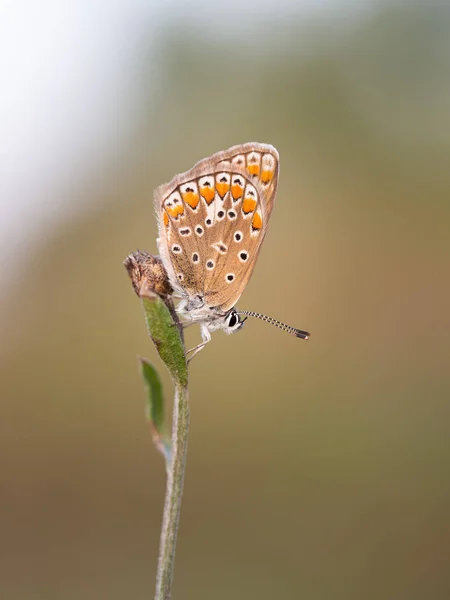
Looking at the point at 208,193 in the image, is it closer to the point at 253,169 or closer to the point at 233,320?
the point at 253,169

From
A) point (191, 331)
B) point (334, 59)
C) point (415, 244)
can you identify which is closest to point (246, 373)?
point (191, 331)

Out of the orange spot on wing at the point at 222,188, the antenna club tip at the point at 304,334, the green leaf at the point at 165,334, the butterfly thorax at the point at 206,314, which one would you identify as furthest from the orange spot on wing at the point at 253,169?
the green leaf at the point at 165,334

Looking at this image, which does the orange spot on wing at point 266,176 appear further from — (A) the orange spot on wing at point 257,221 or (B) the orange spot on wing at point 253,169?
(A) the orange spot on wing at point 257,221

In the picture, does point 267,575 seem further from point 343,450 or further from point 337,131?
point 337,131

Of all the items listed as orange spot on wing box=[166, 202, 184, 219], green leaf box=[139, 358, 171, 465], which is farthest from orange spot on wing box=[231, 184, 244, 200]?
green leaf box=[139, 358, 171, 465]

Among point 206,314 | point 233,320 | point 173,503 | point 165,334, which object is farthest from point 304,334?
point 173,503

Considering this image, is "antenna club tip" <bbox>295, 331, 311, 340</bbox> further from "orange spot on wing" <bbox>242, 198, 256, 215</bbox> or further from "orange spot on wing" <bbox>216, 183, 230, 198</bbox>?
"orange spot on wing" <bbox>216, 183, 230, 198</bbox>
